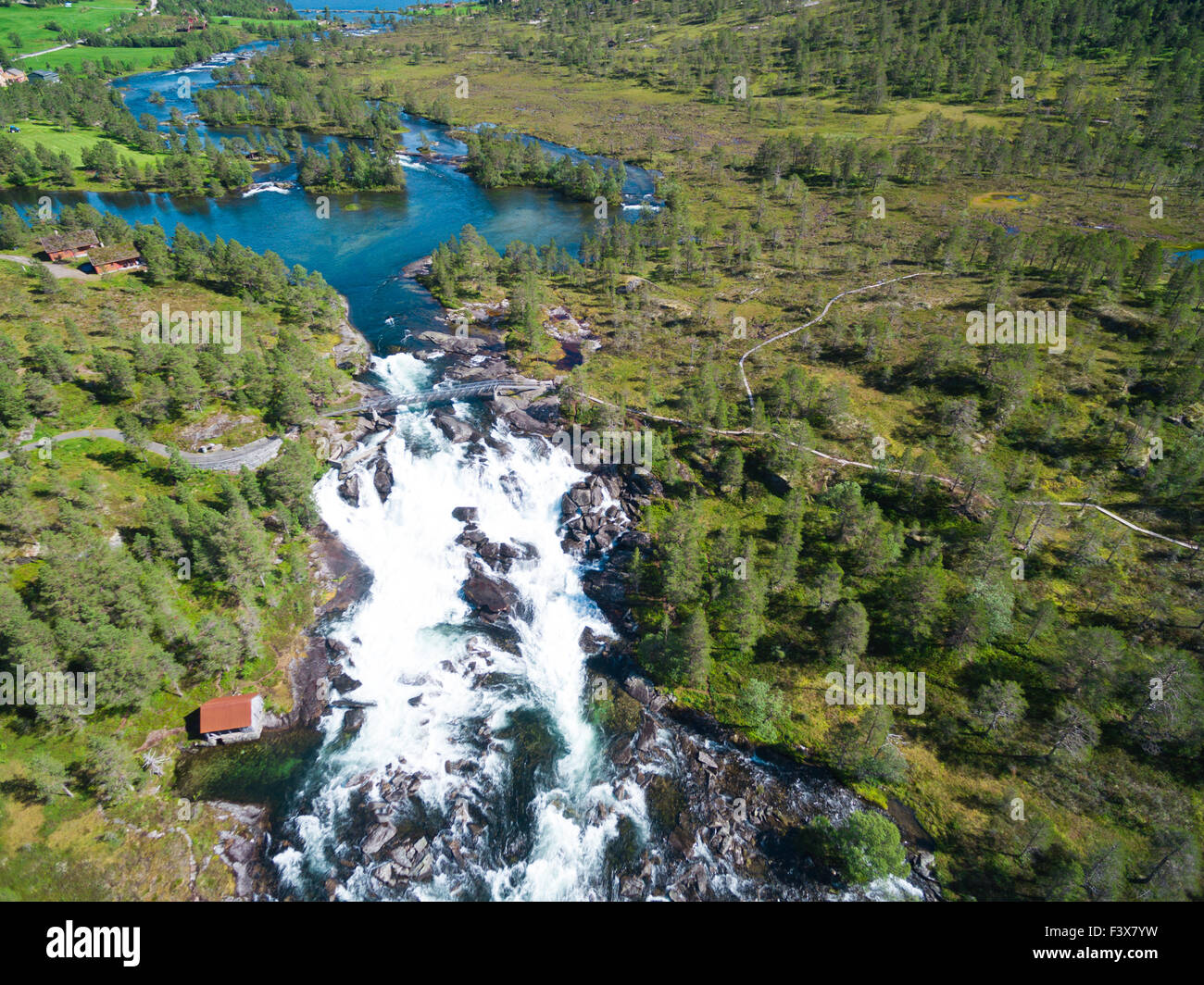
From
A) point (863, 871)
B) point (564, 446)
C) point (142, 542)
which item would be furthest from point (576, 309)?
point (863, 871)

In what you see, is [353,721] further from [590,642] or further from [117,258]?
[117,258]

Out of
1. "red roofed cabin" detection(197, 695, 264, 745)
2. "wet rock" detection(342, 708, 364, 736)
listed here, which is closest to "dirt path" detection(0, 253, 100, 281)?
"red roofed cabin" detection(197, 695, 264, 745)

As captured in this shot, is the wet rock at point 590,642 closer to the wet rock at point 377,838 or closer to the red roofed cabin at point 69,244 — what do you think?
the wet rock at point 377,838

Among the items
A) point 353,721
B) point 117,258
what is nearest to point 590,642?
point 353,721

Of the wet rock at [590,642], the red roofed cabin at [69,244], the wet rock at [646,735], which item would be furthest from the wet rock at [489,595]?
the red roofed cabin at [69,244]

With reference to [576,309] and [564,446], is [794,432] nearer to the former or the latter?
[564,446]

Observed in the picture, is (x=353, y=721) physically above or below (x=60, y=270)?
below
